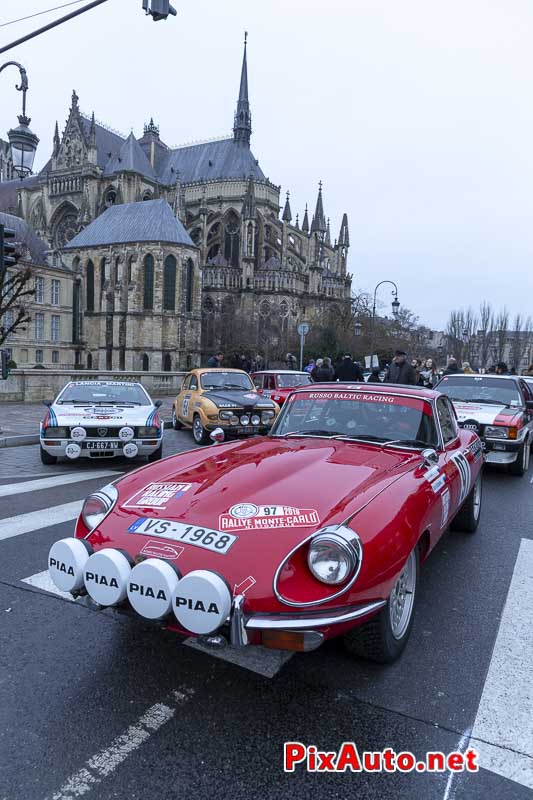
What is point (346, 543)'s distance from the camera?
254 centimetres

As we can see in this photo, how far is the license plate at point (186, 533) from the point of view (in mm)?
2674

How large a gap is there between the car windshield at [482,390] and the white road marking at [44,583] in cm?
773

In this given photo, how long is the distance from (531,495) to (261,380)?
9.76 m

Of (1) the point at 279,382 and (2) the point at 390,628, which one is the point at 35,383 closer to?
(1) the point at 279,382

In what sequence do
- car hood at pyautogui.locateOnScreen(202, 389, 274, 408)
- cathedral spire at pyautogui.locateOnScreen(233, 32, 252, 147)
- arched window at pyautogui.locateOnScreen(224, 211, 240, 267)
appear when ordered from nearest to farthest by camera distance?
1. car hood at pyautogui.locateOnScreen(202, 389, 274, 408)
2. arched window at pyautogui.locateOnScreen(224, 211, 240, 267)
3. cathedral spire at pyautogui.locateOnScreen(233, 32, 252, 147)

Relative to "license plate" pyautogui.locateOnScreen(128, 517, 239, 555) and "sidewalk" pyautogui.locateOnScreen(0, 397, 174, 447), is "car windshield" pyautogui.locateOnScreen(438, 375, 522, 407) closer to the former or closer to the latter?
"license plate" pyautogui.locateOnScreen(128, 517, 239, 555)

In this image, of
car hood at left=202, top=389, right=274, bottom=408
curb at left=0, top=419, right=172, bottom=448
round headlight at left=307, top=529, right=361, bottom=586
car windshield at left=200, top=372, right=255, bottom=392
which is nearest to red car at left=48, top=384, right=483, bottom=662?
round headlight at left=307, top=529, right=361, bottom=586

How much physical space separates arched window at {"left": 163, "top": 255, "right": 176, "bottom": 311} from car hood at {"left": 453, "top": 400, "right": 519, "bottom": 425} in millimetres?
42754

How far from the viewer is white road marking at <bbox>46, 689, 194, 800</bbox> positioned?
6.73 feet

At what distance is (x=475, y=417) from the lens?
8.94 meters

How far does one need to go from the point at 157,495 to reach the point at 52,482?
196 inches

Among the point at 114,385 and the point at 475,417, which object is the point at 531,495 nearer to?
the point at 475,417

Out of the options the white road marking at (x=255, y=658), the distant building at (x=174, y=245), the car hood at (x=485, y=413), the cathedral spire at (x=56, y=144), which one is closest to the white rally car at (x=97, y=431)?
the car hood at (x=485, y=413)

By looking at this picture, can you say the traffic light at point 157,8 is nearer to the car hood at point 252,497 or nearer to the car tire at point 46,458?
the car tire at point 46,458
